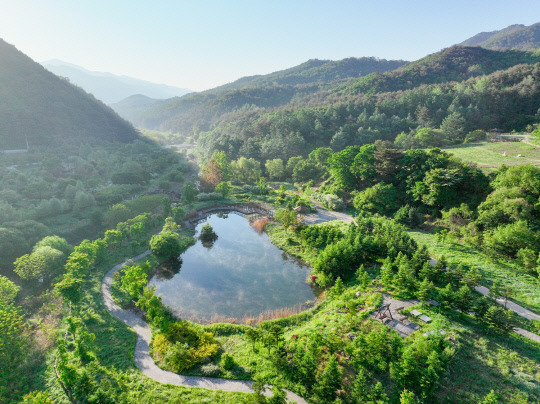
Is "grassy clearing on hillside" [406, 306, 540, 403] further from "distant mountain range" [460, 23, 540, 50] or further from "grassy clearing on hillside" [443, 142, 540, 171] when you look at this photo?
"distant mountain range" [460, 23, 540, 50]

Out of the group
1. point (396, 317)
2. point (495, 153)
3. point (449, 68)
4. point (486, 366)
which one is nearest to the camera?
point (486, 366)

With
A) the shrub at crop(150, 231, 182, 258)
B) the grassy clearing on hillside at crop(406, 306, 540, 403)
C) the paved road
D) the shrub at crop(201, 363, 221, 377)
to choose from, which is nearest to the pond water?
the shrub at crop(150, 231, 182, 258)

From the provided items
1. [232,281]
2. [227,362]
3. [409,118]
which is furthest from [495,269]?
[409,118]

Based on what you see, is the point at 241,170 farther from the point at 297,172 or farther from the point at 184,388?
the point at 184,388

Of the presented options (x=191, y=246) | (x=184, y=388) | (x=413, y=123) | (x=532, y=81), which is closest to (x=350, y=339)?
(x=184, y=388)

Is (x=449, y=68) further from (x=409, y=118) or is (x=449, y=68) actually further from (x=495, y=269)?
(x=495, y=269)
